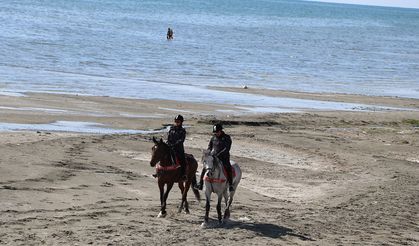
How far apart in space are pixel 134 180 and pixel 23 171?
2855mm

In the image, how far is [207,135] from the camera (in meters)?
31.5

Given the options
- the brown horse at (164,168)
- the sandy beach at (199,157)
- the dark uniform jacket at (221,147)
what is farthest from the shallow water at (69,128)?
the dark uniform jacket at (221,147)

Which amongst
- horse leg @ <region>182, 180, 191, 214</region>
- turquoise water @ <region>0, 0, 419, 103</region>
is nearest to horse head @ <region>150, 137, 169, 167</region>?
horse leg @ <region>182, 180, 191, 214</region>

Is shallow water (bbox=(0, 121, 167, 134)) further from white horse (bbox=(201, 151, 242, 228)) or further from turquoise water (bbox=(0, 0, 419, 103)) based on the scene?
white horse (bbox=(201, 151, 242, 228))

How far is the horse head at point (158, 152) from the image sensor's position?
18812mm

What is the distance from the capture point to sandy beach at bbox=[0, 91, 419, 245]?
1780 cm

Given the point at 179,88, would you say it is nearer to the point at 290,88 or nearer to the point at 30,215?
the point at 290,88

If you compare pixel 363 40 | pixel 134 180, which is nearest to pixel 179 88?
pixel 134 180

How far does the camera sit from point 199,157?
2739 centimetres

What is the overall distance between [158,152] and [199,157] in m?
8.58

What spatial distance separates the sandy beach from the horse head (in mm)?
1244

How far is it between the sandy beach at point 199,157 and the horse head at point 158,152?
1.24m

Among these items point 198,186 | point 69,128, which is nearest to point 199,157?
point 69,128

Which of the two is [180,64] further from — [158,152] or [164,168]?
[158,152]
